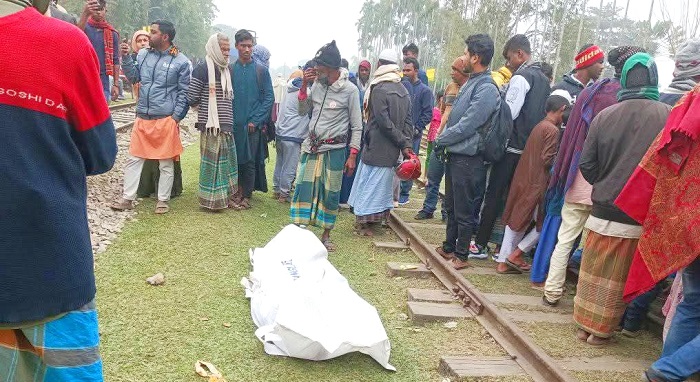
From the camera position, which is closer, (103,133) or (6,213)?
(6,213)

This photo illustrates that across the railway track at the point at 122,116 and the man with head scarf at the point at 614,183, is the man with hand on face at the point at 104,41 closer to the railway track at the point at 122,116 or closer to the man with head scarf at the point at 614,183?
the railway track at the point at 122,116

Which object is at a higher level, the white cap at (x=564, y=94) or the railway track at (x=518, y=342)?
the white cap at (x=564, y=94)

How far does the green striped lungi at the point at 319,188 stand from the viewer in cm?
542

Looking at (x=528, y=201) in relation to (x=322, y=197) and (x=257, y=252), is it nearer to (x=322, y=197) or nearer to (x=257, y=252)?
(x=322, y=197)

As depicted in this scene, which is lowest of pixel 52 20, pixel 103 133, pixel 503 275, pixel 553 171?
pixel 503 275

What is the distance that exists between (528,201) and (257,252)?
8.09 feet

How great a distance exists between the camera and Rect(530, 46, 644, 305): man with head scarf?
4141mm

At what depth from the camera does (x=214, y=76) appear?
583cm

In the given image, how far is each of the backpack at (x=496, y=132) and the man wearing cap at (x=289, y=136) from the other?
273 centimetres

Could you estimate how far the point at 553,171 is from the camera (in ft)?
14.6

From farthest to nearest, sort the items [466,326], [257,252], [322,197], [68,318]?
[322,197]
[257,252]
[466,326]
[68,318]

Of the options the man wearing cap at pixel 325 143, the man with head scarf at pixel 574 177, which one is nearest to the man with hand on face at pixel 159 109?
the man wearing cap at pixel 325 143

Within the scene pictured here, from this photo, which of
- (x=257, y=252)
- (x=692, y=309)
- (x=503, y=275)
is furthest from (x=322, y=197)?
(x=692, y=309)

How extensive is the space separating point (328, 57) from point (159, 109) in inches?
80.8
